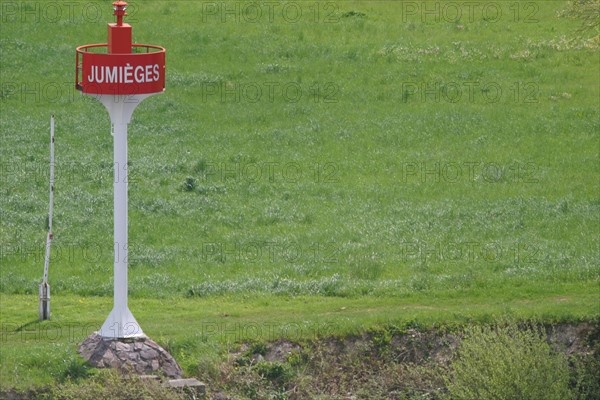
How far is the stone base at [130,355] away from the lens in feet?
56.7

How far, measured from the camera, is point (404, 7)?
40.2 metres

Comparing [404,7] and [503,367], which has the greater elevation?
[404,7]

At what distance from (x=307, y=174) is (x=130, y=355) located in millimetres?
11784

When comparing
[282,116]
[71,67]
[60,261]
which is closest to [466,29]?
[282,116]

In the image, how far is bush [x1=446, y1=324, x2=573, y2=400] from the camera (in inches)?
703

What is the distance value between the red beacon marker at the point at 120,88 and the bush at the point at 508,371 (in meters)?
4.65

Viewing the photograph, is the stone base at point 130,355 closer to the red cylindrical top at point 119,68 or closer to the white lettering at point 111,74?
the red cylindrical top at point 119,68

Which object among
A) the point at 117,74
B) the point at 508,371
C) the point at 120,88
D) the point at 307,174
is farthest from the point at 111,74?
the point at 307,174

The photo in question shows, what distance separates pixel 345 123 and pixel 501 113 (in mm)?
4166

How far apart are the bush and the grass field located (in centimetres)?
139

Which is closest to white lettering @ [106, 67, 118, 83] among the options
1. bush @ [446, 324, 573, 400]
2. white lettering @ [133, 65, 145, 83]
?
white lettering @ [133, 65, 145, 83]

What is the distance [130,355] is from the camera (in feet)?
57.2

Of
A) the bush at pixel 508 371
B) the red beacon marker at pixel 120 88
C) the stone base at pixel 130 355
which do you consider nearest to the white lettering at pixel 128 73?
the red beacon marker at pixel 120 88

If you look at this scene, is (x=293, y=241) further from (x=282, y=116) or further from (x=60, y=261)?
(x=282, y=116)
